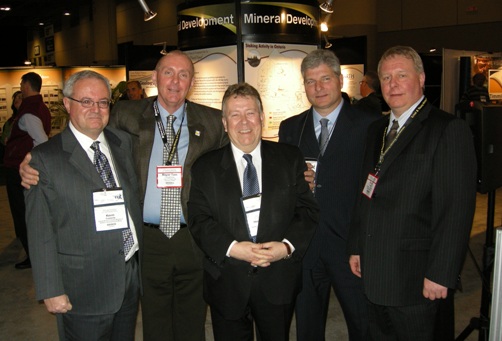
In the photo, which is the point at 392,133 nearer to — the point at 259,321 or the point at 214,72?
the point at 259,321

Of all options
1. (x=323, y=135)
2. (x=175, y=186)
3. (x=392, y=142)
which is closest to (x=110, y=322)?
(x=175, y=186)

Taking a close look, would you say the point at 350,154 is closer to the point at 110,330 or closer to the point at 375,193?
the point at 375,193

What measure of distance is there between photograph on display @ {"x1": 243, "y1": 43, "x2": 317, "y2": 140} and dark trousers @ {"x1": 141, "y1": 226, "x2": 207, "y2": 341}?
289 centimetres

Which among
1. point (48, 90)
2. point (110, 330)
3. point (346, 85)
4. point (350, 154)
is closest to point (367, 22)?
point (346, 85)

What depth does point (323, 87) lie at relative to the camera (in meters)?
2.46

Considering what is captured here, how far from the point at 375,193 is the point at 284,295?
617 millimetres

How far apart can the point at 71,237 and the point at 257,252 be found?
0.79 meters

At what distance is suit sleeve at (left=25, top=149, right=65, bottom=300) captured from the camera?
190 centimetres

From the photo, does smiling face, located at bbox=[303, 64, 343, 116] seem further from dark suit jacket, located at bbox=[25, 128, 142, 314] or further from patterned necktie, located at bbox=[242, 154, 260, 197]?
dark suit jacket, located at bbox=[25, 128, 142, 314]

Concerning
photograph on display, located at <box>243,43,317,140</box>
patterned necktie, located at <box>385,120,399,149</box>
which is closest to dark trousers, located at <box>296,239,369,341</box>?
patterned necktie, located at <box>385,120,399,149</box>

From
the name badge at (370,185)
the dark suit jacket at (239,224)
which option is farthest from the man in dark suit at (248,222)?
the name badge at (370,185)

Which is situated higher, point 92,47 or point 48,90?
point 92,47

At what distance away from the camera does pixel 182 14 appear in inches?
212

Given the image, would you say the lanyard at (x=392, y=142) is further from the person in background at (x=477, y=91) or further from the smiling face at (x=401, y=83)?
the person in background at (x=477, y=91)
